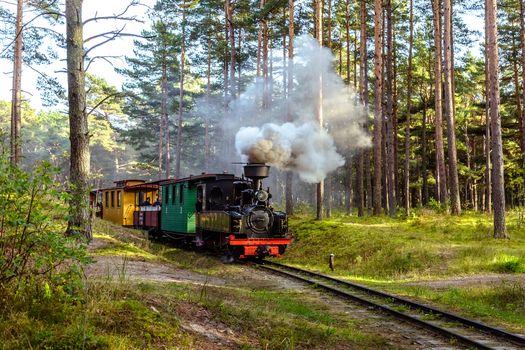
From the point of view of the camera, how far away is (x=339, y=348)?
6.45m

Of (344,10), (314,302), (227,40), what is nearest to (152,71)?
(227,40)

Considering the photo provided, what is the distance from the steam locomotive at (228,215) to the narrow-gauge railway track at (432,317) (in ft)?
10.6

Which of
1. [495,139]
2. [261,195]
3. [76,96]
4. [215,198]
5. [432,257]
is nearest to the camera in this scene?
[76,96]

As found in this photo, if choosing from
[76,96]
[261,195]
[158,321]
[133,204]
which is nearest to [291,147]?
[261,195]

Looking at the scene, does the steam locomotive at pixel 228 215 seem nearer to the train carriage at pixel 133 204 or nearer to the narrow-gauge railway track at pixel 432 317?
the narrow-gauge railway track at pixel 432 317

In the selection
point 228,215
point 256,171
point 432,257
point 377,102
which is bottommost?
point 432,257

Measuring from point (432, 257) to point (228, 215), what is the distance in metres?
6.56

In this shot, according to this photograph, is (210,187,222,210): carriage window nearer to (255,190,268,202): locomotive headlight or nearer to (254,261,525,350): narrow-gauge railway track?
(255,190,268,202): locomotive headlight

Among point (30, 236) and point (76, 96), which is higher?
point (76, 96)

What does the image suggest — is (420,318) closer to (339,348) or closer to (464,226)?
(339,348)

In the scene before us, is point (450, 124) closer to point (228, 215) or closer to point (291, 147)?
point (291, 147)

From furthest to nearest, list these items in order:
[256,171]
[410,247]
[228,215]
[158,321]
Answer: [256,171]
[228,215]
[410,247]
[158,321]

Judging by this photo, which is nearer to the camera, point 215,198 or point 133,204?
point 215,198

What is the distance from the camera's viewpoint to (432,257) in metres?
14.0
